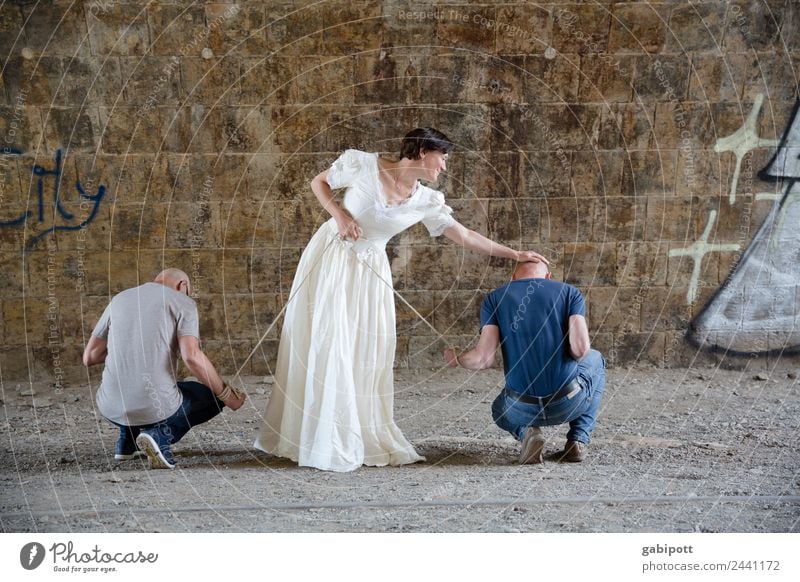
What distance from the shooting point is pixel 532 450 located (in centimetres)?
604

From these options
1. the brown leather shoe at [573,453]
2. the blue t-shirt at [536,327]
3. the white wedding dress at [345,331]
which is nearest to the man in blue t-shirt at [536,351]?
the blue t-shirt at [536,327]

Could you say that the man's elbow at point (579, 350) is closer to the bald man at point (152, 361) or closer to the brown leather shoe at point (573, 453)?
the brown leather shoe at point (573, 453)

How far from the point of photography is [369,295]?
5895 millimetres

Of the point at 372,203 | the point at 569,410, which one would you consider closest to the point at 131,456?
the point at 372,203

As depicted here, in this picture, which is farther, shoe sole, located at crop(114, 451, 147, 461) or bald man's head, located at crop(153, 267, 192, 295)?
shoe sole, located at crop(114, 451, 147, 461)

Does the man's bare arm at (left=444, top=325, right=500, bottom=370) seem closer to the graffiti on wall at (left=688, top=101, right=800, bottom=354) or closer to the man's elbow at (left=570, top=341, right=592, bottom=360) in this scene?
the man's elbow at (left=570, top=341, right=592, bottom=360)

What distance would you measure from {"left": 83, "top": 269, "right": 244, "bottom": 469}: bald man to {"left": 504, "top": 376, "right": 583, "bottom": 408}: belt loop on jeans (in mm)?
1738

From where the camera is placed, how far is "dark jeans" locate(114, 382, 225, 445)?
5887 mm

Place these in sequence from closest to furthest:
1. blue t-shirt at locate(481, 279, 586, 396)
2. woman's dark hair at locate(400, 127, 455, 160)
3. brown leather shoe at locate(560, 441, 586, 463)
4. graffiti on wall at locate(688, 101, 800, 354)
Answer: woman's dark hair at locate(400, 127, 455, 160) → blue t-shirt at locate(481, 279, 586, 396) → brown leather shoe at locate(560, 441, 586, 463) → graffiti on wall at locate(688, 101, 800, 354)

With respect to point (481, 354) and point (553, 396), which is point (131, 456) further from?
Result: point (553, 396)

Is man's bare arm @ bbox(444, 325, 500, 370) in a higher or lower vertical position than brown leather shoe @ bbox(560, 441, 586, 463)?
higher

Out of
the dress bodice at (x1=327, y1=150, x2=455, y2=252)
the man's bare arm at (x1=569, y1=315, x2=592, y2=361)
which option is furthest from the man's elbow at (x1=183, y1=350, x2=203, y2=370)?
the man's bare arm at (x1=569, y1=315, x2=592, y2=361)

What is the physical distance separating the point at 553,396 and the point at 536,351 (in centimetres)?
34
